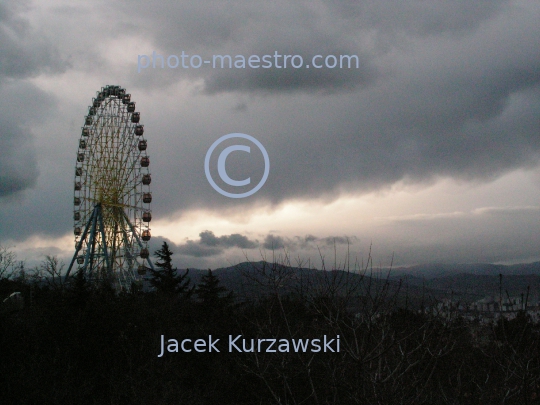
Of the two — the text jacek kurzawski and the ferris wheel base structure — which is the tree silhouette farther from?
the text jacek kurzawski

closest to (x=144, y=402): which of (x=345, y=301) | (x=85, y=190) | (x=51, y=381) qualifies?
(x=51, y=381)

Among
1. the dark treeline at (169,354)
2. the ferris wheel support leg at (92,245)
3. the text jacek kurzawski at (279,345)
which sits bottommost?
the dark treeline at (169,354)

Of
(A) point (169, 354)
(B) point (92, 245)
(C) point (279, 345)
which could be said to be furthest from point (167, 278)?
(C) point (279, 345)

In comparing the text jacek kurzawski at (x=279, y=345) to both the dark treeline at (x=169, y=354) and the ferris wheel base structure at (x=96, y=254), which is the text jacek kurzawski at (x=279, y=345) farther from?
the ferris wheel base structure at (x=96, y=254)

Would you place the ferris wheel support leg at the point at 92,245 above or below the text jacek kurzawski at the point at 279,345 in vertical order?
above

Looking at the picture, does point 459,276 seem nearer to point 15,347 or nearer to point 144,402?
point 144,402

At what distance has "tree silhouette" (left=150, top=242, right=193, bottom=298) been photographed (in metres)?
42.6

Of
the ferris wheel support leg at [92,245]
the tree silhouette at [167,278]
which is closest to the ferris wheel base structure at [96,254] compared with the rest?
the ferris wheel support leg at [92,245]

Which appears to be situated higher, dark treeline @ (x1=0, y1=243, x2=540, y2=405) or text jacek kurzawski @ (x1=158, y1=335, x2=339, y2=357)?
text jacek kurzawski @ (x1=158, y1=335, x2=339, y2=357)

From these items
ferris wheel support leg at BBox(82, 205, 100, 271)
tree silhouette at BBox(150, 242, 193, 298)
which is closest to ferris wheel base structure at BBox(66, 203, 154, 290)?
ferris wheel support leg at BBox(82, 205, 100, 271)

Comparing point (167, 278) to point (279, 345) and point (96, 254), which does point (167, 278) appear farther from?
point (279, 345)

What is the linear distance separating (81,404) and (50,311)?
29.7ft

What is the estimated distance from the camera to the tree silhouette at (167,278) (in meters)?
42.6

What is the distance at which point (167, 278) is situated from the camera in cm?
4319
